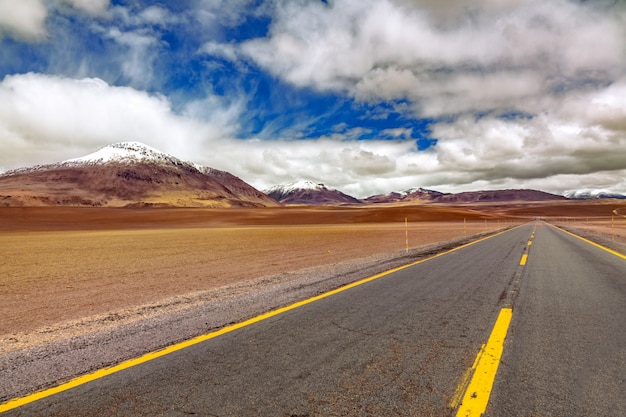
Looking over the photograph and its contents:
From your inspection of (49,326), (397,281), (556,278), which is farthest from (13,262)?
(556,278)

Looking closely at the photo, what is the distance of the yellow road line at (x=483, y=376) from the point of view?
3328mm

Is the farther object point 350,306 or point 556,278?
point 556,278

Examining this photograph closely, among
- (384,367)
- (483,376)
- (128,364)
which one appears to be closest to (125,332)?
(128,364)

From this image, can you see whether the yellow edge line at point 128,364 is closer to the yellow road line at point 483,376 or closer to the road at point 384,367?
the road at point 384,367

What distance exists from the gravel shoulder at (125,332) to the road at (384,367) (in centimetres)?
56

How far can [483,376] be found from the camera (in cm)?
395

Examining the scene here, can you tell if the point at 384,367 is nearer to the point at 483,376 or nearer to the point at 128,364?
the point at 483,376

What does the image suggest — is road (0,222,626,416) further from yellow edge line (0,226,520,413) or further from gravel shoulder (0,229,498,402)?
gravel shoulder (0,229,498,402)

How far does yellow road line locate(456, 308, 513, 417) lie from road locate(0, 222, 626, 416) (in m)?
0.03

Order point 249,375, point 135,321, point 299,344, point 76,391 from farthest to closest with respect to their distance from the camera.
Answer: point 135,321 → point 299,344 → point 249,375 → point 76,391

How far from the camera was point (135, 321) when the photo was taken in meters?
6.82

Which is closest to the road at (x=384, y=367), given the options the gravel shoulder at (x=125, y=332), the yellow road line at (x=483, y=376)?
the yellow road line at (x=483, y=376)

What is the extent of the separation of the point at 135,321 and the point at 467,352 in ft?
18.6

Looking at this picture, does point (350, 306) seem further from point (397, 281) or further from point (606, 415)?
point (606, 415)
